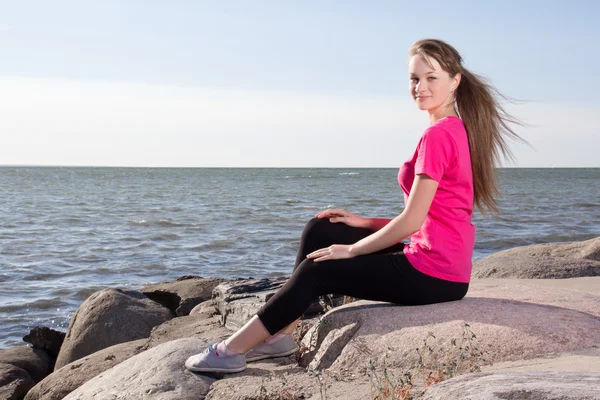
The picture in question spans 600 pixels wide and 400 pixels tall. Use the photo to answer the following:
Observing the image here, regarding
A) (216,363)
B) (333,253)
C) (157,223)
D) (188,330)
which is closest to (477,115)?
(333,253)

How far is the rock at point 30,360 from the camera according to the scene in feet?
21.2

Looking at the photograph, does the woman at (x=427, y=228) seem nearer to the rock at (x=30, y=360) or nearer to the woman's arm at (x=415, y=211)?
the woman's arm at (x=415, y=211)

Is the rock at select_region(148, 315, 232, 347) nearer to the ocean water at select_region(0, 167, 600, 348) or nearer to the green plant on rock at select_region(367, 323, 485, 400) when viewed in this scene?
the green plant on rock at select_region(367, 323, 485, 400)

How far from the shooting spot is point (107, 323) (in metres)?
6.84

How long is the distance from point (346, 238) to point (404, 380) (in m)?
1.10

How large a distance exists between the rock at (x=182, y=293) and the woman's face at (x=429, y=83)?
4.25 m

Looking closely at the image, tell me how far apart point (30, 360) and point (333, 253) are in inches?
158

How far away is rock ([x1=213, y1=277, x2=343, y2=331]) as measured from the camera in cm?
555

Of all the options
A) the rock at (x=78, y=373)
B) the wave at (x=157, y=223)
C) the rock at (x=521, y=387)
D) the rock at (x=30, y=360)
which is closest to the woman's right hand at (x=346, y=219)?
the rock at (x=521, y=387)

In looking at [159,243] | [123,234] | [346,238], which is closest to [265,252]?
[159,243]

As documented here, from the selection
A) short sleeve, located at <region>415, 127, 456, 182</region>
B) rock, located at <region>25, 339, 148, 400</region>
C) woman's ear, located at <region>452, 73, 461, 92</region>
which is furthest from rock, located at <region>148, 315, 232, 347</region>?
woman's ear, located at <region>452, 73, 461, 92</region>

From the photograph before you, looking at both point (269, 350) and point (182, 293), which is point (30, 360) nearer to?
point (182, 293)

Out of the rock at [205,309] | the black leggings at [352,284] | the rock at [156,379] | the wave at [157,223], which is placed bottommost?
the wave at [157,223]

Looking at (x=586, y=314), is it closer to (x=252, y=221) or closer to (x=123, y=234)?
(x=123, y=234)
